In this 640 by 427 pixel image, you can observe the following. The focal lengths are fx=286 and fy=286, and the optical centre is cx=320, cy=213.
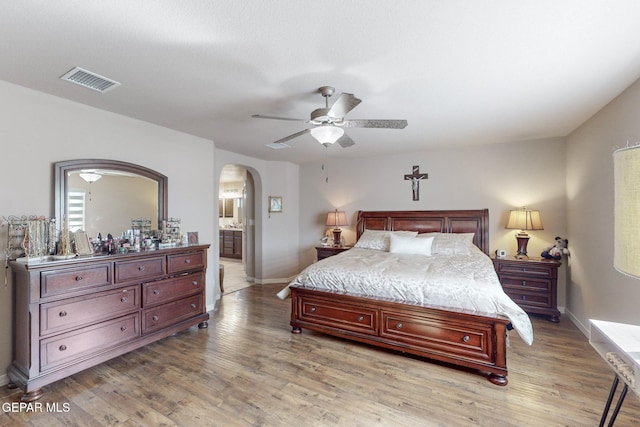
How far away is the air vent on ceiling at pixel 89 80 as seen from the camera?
219cm

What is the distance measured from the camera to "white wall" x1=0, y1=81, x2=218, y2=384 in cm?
238

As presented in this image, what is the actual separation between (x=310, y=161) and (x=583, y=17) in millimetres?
4631

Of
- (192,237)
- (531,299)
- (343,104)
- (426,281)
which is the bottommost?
(531,299)

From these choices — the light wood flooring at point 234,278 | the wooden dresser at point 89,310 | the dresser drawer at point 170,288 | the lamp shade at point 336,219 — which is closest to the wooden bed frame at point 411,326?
the dresser drawer at point 170,288

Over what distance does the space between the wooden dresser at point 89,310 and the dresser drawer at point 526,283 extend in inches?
164

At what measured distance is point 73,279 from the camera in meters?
2.37

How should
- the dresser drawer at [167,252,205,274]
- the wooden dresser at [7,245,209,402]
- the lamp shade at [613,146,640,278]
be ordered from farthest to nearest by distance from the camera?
the dresser drawer at [167,252,205,274] < the wooden dresser at [7,245,209,402] < the lamp shade at [613,146,640,278]

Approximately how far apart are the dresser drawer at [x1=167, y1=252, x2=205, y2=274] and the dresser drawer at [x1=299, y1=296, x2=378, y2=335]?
1331 millimetres

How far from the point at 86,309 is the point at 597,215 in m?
5.10

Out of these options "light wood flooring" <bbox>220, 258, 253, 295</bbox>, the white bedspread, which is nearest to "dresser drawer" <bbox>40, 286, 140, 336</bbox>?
the white bedspread

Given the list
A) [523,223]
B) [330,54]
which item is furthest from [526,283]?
[330,54]

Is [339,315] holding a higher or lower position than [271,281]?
higher

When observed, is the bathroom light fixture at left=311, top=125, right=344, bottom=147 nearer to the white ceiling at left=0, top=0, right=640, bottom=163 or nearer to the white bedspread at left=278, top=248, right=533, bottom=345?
the white ceiling at left=0, top=0, right=640, bottom=163

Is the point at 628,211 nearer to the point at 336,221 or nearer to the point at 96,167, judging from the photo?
the point at 96,167
